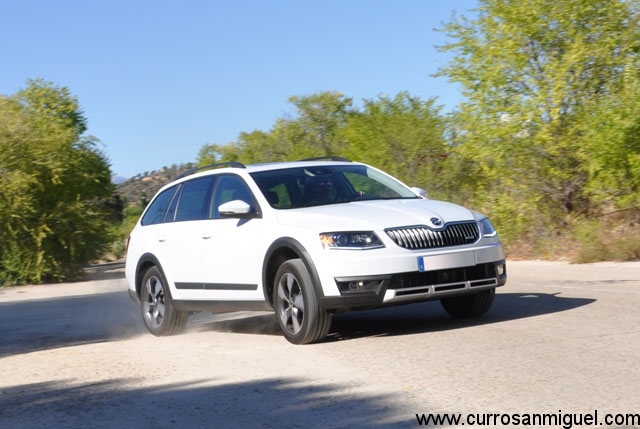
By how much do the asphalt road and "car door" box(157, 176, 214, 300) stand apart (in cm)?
59

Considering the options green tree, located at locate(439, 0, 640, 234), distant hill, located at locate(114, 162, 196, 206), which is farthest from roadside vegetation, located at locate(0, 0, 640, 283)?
distant hill, located at locate(114, 162, 196, 206)

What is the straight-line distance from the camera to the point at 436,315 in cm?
1077

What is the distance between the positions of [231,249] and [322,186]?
1.09 metres

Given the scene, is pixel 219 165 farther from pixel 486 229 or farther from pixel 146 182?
pixel 146 182

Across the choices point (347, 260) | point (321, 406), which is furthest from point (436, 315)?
point (321, 406)

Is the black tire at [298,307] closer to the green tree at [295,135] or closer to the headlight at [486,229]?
the headlight at [486,229]

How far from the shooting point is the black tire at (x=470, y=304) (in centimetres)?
995

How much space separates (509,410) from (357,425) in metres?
0.87

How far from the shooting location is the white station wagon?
8.76m

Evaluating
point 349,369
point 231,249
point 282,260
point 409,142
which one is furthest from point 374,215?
point 409,142

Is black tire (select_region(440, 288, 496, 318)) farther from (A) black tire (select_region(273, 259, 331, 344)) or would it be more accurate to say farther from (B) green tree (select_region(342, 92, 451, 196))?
(B) green tree (select_region(342, 92, 451, 196))

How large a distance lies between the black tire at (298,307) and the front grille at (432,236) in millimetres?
868

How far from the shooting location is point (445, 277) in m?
8.98

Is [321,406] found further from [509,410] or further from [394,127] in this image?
[394,127]
